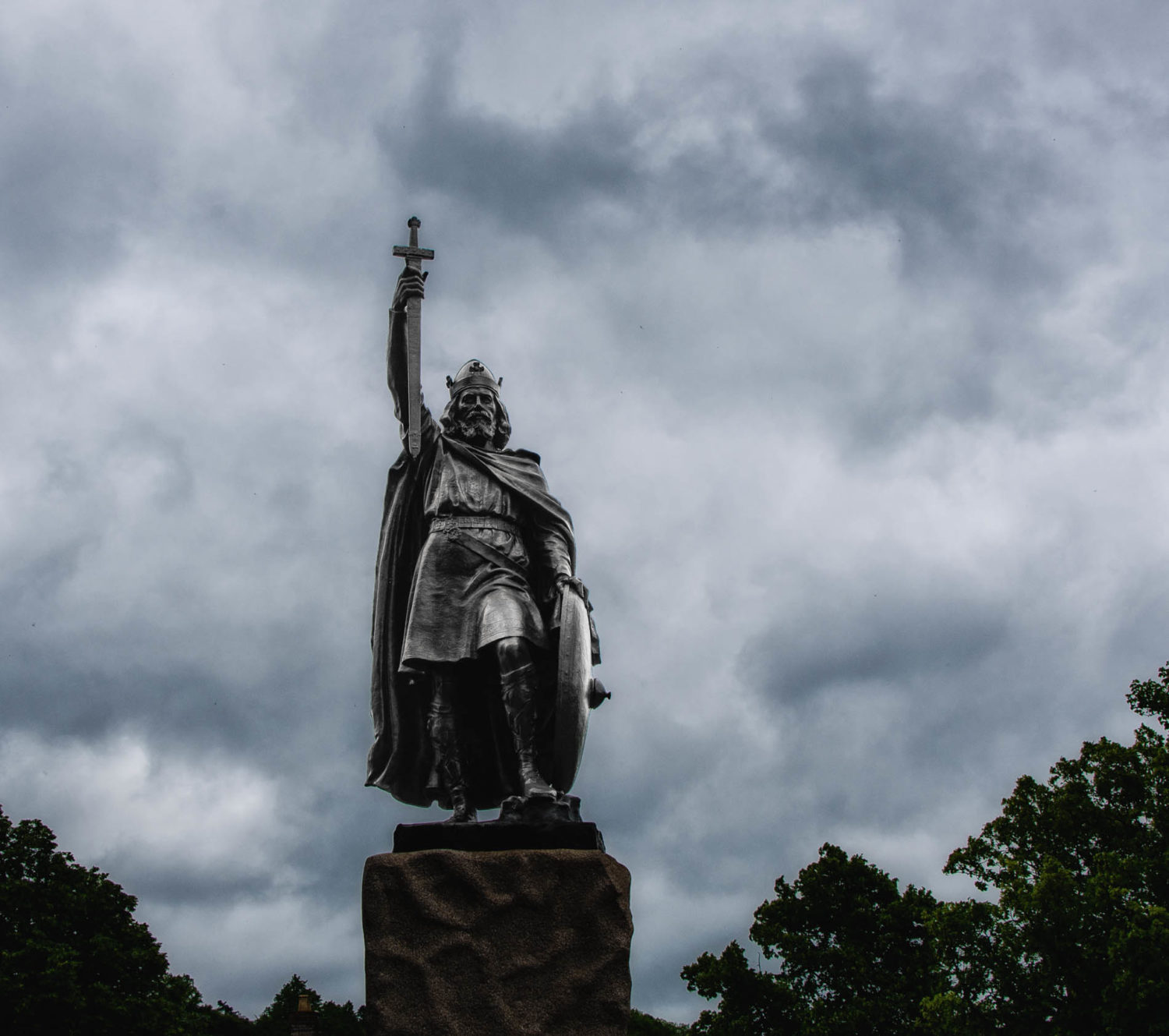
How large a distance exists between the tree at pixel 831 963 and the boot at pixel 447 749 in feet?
75.8

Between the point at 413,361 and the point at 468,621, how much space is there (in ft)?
5.29

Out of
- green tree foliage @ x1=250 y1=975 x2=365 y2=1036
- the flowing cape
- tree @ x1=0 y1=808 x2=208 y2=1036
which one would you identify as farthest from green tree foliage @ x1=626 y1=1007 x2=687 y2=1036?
the flowing cape

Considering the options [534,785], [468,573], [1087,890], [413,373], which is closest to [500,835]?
[534,785]

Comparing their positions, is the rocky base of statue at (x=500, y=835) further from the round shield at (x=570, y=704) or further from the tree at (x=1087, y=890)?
the tree at (x=1087, y=890)

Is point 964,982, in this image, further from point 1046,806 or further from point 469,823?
point 469,823

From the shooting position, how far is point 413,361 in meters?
7.30

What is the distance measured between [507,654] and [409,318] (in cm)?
217

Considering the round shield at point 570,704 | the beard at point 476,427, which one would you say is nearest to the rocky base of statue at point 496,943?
the round shield at point 570,704

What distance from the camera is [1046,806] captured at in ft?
80.6

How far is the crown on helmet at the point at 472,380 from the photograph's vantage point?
8.07 m

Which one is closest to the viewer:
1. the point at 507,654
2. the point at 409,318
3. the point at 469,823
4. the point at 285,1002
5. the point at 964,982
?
the point at 469,823

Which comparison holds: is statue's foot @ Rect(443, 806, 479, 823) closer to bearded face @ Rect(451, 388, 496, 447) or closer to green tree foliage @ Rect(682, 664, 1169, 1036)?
bearded face @ Rect(451, 388, 496, 447)

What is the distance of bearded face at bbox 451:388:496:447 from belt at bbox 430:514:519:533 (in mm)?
703

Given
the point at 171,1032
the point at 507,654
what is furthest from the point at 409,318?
the point at 171,1032
